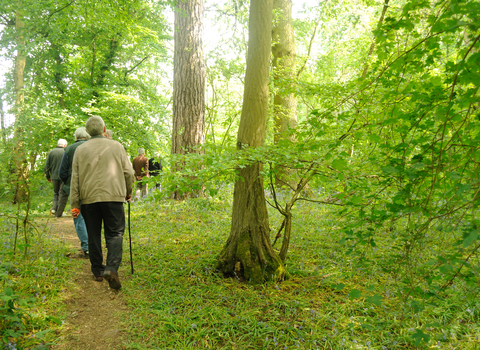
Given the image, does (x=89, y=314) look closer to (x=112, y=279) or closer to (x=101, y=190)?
(x=112, y=279)

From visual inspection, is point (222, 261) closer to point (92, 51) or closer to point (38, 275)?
point (38, 275)

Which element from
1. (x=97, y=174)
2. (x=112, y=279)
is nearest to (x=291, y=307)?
(x=112, y=279)

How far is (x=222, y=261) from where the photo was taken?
4105 millimetres

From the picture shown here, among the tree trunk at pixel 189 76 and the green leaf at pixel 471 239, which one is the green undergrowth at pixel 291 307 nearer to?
the green leaf at pixel 471 239

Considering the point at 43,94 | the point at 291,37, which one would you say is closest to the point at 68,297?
the point at 291,37

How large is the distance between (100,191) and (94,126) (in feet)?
2.92

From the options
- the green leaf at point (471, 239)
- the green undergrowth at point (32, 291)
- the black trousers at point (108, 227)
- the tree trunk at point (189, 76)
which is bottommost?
the green undergrowth at point (32, 291)

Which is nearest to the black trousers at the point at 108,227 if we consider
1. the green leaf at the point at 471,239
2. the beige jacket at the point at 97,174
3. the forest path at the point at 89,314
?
the beige jacket at the point at 97,174

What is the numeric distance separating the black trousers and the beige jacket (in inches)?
4.1

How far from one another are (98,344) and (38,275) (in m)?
1.38

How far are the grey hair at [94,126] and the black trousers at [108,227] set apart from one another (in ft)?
3.15

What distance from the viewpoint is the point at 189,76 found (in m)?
7.75

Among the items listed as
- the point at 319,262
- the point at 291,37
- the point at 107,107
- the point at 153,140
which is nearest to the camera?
the point at 319,262

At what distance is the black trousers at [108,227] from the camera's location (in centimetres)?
363
